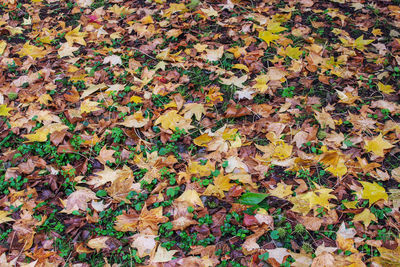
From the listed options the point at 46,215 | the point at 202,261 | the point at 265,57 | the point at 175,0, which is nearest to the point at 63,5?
the point at 175,0

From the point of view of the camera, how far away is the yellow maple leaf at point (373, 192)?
2.16 m

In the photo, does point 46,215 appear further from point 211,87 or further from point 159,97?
point 211,87

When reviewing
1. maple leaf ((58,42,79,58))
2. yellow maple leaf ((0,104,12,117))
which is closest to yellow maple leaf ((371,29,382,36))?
maple leaf ((58,42,79,58))

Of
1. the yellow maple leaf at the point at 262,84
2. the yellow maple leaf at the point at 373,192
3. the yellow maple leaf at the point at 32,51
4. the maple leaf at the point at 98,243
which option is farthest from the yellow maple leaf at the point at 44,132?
the yellow maple leaf at the point at 373,192

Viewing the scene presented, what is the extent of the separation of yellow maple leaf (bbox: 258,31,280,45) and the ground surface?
0.07ft

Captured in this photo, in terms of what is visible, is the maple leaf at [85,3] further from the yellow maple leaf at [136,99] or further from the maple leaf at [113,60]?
the yellow maple leaf at [136,99]

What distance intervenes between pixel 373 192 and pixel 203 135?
4.22 ft

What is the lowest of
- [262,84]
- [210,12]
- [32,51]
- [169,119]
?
[169,119]

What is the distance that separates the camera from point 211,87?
9.73 feet

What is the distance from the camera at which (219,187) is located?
2275 mm

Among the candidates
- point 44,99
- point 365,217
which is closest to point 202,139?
point 365,217

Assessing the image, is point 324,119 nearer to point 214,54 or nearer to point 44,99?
point 214,54

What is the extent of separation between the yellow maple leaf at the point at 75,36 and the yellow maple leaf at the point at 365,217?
3.13 meters

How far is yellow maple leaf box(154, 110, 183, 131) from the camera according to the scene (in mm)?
2666
